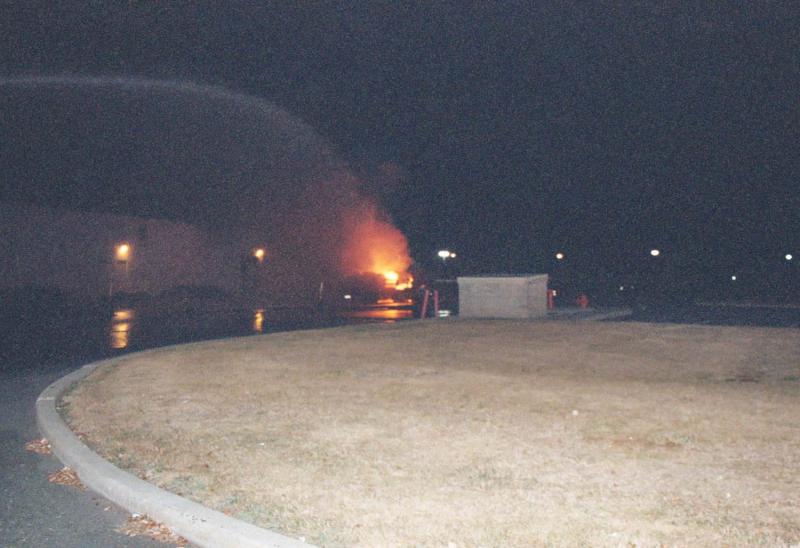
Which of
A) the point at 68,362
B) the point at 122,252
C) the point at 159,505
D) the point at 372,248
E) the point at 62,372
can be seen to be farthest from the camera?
the point at 372,248

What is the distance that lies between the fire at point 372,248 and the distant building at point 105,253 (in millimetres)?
12714

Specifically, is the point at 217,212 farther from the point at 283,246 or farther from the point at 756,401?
the point at 756,401

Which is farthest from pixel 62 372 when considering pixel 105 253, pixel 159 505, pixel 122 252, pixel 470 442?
pixel 122 252

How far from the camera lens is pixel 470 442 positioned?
554cm

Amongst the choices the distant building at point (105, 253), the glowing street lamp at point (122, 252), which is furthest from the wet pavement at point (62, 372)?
the glowing street lamp at point (122, 252)

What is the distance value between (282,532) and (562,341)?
10087 mm

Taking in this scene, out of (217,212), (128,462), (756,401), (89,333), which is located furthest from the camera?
(217,212)

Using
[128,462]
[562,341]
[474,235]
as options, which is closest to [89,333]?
[562,341]

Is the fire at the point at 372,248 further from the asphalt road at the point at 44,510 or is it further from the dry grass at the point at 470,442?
the asphalt road at the point at 44,510

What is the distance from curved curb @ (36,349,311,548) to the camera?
3656 mm

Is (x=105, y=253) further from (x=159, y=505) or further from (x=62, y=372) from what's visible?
(x=159, y=505)

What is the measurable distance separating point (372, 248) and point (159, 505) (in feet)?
158

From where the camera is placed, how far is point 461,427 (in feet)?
19.9

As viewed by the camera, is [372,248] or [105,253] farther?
[372,248]
